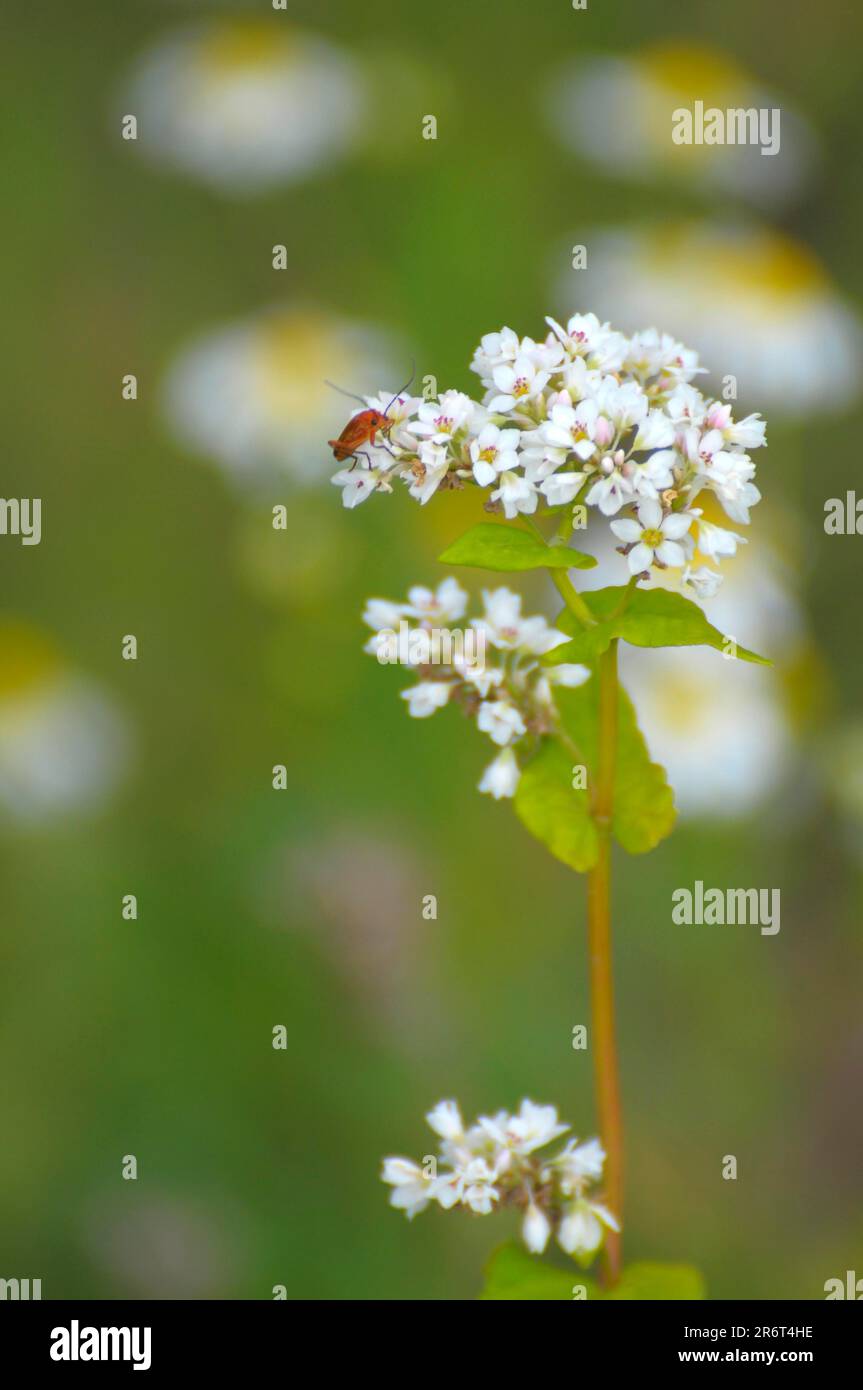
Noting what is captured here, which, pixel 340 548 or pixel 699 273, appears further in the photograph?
pixel 699 273

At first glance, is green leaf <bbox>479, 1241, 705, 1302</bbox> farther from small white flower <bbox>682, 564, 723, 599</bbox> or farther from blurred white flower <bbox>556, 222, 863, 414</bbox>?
blurred white flower <bbox>556, 222, 863, 414</bbox>

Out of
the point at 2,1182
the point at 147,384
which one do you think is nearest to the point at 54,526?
the point at 147,384

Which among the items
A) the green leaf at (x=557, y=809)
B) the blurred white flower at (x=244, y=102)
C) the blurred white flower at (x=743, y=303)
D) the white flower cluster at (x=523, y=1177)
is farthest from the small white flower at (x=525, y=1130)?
the blurred white flower at (x=244, y=102)

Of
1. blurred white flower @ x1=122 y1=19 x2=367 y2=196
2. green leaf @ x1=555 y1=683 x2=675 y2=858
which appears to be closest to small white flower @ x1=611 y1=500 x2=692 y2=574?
green leaf @ x1=555 y1=683 x2=675 y2=858

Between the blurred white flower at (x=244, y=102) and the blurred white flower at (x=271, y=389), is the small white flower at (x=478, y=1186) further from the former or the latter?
the blurred white flower at (x=244, y=102)

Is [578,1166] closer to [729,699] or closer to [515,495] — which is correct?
[515,495]

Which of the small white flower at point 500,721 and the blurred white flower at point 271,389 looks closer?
the small white flower at point 500,721

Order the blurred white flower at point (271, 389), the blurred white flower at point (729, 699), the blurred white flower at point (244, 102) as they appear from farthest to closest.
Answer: the blurred white flower at point (244, 102) < the blurred white flower at point (271, 389) < the blurred white flower at point (729, 699)

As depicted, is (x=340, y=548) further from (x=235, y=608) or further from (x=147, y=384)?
(x=147, y=384)
